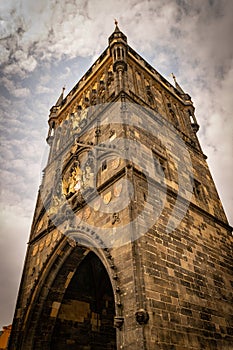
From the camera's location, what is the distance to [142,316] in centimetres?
492

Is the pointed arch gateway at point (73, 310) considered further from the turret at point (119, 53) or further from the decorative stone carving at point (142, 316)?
the turret at point (119, 53)

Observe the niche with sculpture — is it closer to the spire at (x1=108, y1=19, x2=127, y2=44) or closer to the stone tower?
the stone tower

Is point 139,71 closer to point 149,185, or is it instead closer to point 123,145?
point 123,145

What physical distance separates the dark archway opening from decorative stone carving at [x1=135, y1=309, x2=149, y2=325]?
444 cm

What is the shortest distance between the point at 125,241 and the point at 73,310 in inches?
167

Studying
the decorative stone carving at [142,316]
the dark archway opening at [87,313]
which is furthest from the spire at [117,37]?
the decorative stone carving at [142,316]

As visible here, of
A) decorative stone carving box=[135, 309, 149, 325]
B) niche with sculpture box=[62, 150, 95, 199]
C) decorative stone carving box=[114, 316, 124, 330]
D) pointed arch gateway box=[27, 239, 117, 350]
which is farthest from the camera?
niche with sculpture box=[62, 150, 95, 199]

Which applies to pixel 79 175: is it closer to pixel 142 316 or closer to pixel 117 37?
pixel 142 316

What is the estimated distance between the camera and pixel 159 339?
4.91 metres

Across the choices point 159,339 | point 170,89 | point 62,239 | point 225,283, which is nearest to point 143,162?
point 62,239

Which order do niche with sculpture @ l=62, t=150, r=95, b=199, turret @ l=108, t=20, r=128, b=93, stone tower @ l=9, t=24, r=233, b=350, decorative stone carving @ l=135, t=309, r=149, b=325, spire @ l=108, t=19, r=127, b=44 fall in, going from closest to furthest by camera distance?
1. decorative stone carving @ l=135, t=309, r=149, b=325
2. stone tower @ l=9, t=24, r=233, b=350
3. niche with sculpture @ l=62, t=150, r=95, b=199
4. turret @ l=108, t=20, r=128, b=93
5. spire @ l=108, t=19, r=127, b=44

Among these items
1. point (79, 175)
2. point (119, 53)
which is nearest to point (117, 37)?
point (119, 53)

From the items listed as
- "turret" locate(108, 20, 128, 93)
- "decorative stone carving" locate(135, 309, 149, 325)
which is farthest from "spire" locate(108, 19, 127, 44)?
"decorative stone carving" locate(135, 309, 149, 325)

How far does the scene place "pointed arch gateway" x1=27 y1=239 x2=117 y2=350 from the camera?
808 cm
